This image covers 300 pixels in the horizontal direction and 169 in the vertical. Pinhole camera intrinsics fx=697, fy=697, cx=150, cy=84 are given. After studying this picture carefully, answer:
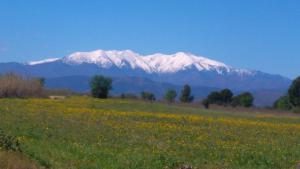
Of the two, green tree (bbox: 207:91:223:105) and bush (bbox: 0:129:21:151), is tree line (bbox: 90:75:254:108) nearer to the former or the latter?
green tree (bbox: 207:91:223:105)

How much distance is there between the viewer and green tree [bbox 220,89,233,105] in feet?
343

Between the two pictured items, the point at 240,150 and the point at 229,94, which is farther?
the point at 229,94

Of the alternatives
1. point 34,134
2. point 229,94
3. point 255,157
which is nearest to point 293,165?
point 255,157

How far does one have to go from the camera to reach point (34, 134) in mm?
22156

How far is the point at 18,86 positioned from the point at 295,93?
46015 millimetres

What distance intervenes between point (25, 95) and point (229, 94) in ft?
155

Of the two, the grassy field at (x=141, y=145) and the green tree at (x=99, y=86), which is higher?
the green tree at (x=99, y=86)

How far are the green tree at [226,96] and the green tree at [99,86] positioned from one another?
965 inches

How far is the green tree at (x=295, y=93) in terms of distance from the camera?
94681 millimetres

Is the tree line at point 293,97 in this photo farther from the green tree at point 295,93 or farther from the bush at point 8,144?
the bush at point 8,144

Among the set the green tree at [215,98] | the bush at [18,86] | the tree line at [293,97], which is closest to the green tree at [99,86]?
the bush at [18,86]

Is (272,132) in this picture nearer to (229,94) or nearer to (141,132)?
(141,132)

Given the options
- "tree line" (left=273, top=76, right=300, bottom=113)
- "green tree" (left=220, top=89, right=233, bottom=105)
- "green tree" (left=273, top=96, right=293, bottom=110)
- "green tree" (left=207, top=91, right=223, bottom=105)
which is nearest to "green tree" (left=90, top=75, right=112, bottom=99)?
"green tree" (left=207, top=91, right=223, bottom=105)

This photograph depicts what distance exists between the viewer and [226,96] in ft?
345
